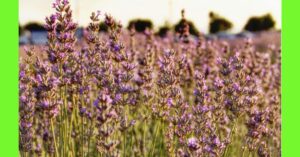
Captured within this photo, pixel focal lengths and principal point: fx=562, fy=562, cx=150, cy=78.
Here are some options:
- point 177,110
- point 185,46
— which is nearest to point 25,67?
point 177,110

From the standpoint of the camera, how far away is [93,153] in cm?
398

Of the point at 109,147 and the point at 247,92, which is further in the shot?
the point at 247,92

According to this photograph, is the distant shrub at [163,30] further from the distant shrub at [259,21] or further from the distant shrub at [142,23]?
the distant shrub at [259,21]

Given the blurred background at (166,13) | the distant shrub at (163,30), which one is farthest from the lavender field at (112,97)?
the distant shrub at (163,30)

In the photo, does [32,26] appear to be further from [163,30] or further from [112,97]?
[163,30]

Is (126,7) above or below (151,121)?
above

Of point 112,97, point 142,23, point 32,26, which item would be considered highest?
point 142,23

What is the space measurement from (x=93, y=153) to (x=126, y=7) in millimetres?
1088

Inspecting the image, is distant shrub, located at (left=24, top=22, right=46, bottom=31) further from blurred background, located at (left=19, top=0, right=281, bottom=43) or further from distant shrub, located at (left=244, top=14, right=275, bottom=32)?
distant shrub, located at (left=244, top=14, right=275, bottom=32)

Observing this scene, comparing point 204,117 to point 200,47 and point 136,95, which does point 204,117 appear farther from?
point 200,47

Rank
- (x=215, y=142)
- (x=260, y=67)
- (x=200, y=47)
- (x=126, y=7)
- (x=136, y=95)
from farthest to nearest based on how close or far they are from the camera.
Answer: (x=260, y=67), (x=200, y=47), (x=126, y=7), (x=136, y=95), (x=215, y=142)

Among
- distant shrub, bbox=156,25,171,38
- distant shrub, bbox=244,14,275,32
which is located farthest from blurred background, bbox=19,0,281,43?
distant shrub, bbox=156,25,171,38

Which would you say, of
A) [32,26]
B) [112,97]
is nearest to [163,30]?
[32,26]

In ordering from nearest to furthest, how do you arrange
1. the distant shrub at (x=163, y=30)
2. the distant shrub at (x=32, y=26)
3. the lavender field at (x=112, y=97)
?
the lavender field at (x=112, y=97), the distant shrub at (x=32, y=26), the distant shrub at (x=163, y=30)
